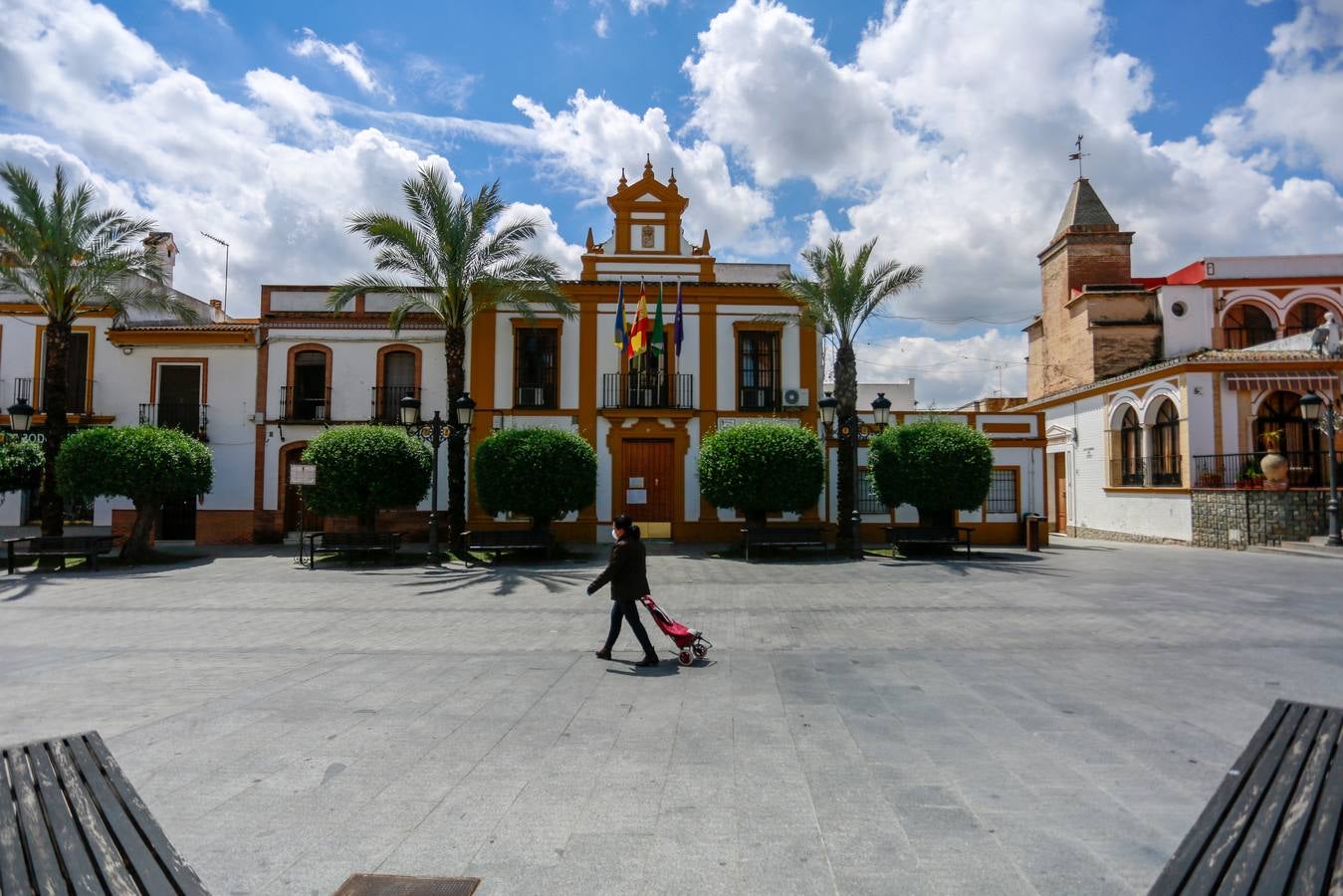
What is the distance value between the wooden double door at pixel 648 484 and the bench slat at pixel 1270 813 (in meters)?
19.7

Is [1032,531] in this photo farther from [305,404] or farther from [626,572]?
[305,404]

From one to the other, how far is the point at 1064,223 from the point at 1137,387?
11466mm

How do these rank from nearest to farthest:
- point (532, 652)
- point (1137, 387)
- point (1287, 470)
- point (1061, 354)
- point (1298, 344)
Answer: point (532, 652), point (1287, 470), point (1298, 344), point (1137, 387), point (1061, 354)

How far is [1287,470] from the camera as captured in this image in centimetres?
2103

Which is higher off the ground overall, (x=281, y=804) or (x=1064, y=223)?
(x=1064, y=223)

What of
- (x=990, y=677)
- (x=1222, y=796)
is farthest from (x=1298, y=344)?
(x=1222, y=796)

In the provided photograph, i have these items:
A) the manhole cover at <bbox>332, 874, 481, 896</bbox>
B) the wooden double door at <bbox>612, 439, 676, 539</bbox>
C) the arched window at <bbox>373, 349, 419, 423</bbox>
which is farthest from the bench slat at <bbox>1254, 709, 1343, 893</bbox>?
the arched window at <bbox>373, 349, 419, 423</bbox>

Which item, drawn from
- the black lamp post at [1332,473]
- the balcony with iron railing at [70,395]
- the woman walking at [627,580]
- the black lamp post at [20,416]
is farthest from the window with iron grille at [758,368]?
the balcony with iron railing at [70,395]

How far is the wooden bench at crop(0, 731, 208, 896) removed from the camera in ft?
6.95

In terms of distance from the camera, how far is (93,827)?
90.7 inches

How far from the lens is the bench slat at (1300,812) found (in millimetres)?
2102

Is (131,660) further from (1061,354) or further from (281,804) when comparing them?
(1061,354)

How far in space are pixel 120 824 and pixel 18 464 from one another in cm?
2225

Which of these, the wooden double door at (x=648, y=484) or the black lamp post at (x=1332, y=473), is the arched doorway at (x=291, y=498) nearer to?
the wooden double door at (x=648, y=484)
